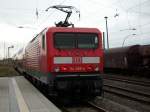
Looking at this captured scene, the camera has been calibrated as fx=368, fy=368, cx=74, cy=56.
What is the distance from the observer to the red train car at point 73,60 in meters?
13.6

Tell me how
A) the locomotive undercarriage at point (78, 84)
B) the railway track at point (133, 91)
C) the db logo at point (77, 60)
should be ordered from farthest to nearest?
the railway track at point (133, 91) → the db logo at point (77, 60) → the locomotive undercarriage at point (78, 84)

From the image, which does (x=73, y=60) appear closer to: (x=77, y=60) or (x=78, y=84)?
(x=77, y=60)

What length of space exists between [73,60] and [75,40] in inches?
32.7

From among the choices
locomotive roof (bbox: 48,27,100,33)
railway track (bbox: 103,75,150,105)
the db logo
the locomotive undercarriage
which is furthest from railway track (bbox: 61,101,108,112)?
locomotive roof (bbox: 48,27,100,33)

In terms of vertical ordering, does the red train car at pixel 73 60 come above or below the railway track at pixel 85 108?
above

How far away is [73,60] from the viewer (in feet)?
45.5

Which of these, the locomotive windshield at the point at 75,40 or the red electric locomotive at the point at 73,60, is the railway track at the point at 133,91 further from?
the locomotive windshield at the point at 75,40

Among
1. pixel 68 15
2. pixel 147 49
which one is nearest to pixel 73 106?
pixel 68 15

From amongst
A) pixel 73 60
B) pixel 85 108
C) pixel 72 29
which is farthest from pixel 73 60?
pixel 85 108

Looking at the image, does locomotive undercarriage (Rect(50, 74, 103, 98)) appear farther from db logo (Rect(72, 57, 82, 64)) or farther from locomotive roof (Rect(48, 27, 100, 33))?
locomotive roof (Rect(48, 27, 100, 33))

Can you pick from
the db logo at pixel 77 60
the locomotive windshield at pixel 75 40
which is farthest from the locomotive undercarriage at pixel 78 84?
the locomotive windshield at pixel 75 40

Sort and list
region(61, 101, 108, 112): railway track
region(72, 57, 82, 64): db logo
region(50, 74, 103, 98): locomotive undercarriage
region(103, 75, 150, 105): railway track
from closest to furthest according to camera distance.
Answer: region(61, 101, 108, 112): railway track, region(50, 74, 103, 98): locomotive undercarriage, region(72, 57, 82, 64): db logo, region(103, 75, 150, 105): railway track

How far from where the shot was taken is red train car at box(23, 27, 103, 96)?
Result: 13625 millimetres

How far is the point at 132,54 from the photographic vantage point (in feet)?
104
